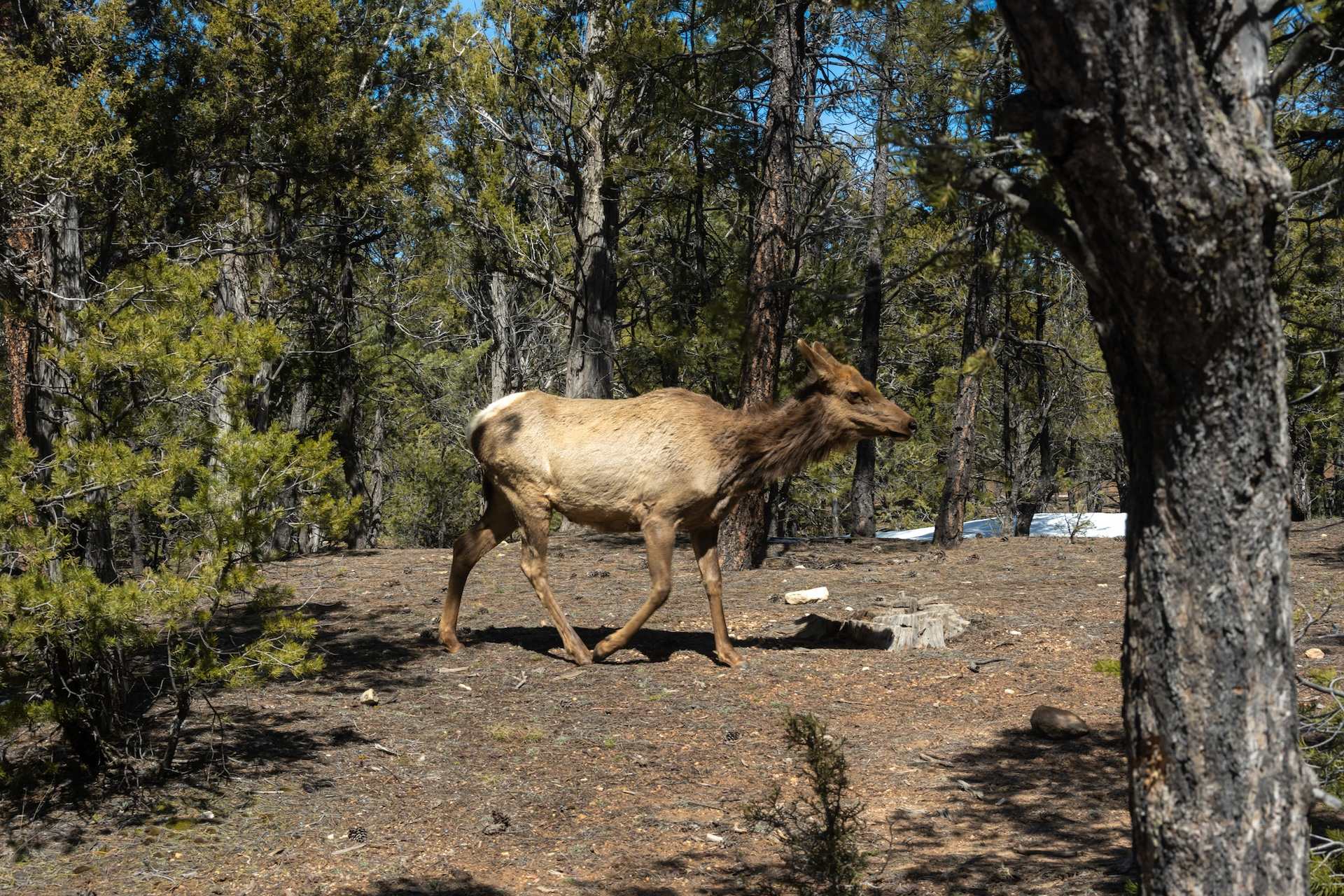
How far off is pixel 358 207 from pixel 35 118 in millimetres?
13262

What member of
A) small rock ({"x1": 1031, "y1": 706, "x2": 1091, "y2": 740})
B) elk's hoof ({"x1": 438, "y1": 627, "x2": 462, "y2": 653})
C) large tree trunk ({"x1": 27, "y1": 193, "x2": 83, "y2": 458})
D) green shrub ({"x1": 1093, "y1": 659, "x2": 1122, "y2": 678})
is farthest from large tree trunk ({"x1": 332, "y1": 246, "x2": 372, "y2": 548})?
small rock ({"x1": 1031, "y1": 706, "x2": 1091, "y2": 740})

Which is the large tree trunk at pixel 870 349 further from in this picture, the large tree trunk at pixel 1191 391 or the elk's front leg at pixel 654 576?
the large tree trunk at pixel 1191 391

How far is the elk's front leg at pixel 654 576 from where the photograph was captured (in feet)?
31.7

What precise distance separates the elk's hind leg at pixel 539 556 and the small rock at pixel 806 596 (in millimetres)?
3238

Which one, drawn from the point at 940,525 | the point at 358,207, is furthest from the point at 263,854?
the point at 358,207

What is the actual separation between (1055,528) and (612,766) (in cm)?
2123

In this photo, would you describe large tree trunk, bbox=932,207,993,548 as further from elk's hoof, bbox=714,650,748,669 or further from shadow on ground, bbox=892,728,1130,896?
shadow on ground, bbox=892,728,1130,896

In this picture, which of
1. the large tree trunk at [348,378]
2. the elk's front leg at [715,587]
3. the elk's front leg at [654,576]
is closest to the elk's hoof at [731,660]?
the elk's front leg at [715,587]

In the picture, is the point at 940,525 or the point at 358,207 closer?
the point at 940,525

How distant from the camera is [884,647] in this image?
10.5m

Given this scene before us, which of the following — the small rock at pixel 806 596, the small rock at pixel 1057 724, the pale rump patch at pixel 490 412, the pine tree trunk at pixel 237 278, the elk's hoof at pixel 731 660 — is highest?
the pine tree trunk at pixel 237 278

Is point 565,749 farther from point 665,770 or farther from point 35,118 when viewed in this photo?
point 35,118

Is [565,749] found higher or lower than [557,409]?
lower

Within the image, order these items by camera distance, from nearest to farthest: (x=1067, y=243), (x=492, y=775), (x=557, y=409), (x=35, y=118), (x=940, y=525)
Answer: (x=1067, y=243) < (x=492, y=775) < (x=35, y=118) < (x=557, y=409) < (x=940, y=525)
